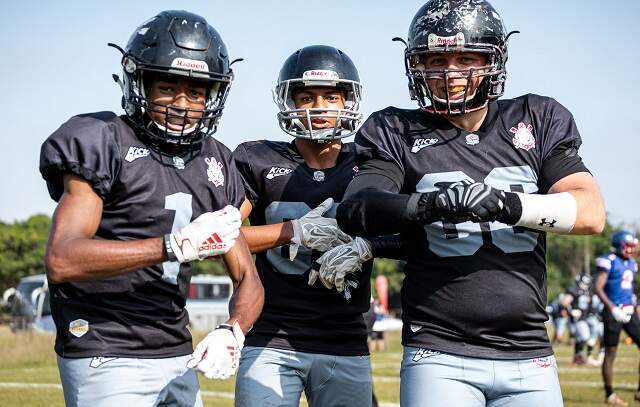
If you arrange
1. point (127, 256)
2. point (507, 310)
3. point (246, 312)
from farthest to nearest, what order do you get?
1. point (246, 312)
2. point (507, 310)
3. point (127, 256)

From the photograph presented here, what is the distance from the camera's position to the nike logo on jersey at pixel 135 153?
12.5 ft

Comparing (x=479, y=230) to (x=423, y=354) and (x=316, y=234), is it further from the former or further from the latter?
(x=316, y=234)

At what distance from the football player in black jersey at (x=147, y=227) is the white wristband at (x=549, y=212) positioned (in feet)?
3.87

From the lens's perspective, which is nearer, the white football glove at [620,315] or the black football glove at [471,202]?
the black football glove at [471,202]

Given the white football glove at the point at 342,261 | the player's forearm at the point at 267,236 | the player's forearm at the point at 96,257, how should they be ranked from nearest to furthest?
1. the player's forearm at the point at 96,257
2. the white football glove at the point at 342,261
3. the player's forearm at the point at 267,236

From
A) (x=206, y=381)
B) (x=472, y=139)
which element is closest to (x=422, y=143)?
(x=472, y=139)

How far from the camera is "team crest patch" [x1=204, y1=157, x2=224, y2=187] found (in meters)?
4.15

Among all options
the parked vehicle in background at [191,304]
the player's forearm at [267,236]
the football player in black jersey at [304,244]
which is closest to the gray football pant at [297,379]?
the football player in black jersey at [304,244]

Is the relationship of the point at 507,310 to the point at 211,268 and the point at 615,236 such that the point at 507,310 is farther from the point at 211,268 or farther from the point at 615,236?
the point at 211,268

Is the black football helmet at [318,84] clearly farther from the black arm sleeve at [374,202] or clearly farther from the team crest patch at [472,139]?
the team crest patch at [472,139]

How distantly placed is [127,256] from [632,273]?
33.9 feet

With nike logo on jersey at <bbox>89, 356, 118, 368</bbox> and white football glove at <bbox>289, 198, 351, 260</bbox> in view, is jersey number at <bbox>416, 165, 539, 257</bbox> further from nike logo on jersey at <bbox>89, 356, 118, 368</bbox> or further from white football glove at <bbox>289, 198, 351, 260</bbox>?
nike logo on jersey at <bbox>89, 356, 118, 368</bbox>

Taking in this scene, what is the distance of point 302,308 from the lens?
500 cm

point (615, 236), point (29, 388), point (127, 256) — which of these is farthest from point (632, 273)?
point (127, 256)
